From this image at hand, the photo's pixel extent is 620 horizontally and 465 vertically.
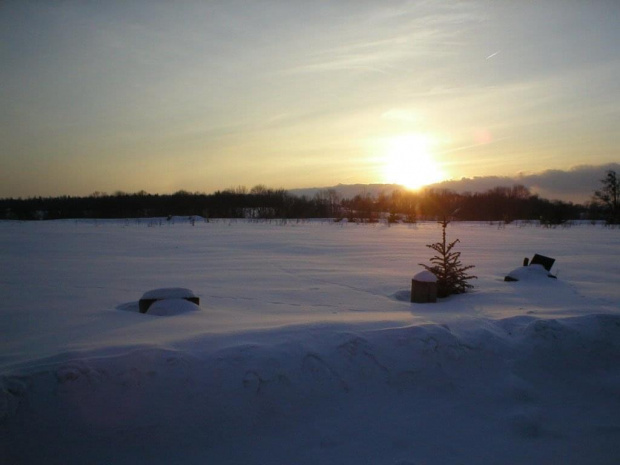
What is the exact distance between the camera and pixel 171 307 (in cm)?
574

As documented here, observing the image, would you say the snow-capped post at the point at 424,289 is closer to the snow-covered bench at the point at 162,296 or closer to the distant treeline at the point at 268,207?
the snow-covered bench at the point at 162,296

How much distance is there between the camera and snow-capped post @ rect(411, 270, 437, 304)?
6.93 m

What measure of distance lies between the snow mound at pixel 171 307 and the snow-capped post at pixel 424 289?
3.55 meters

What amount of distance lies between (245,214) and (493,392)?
63.0 metres

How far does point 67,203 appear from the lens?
3351 inches

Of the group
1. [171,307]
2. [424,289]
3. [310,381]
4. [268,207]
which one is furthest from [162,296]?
[268,207]

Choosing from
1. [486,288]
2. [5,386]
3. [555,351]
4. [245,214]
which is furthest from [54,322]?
[245,214]

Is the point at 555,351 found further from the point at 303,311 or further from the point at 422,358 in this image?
the point at 303,311

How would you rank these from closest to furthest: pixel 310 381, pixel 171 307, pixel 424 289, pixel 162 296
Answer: pixel 310 381 < pixel 171 307 < pixel 162 296 < pixel 424 289

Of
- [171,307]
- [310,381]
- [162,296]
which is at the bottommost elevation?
[310,381]

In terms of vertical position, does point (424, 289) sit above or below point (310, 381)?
above

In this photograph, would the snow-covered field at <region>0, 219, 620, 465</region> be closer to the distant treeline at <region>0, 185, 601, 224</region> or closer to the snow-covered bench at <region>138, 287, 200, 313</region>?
the snow-covered bench at <region>138, 287, 200, 313</region>

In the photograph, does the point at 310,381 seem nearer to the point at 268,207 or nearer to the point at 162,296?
the point at 162,296

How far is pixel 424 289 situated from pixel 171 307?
402 cm
